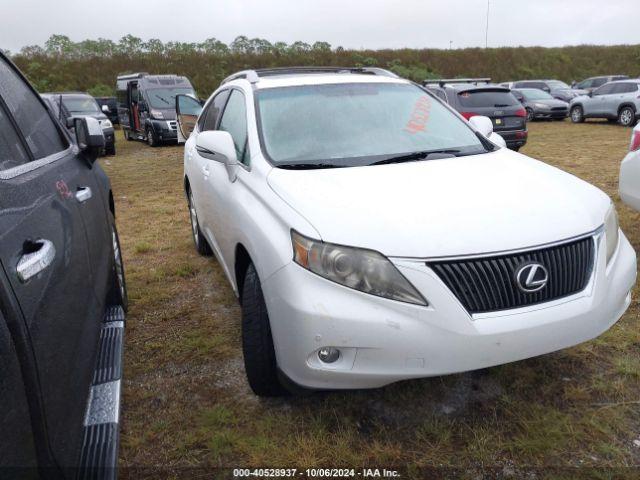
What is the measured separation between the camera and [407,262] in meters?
2.04

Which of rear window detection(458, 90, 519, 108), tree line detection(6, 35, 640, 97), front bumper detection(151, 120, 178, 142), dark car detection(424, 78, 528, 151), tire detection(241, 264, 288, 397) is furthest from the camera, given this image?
tree line detection(6, 35, 640, 97)

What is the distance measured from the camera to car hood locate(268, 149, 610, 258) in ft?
6.89

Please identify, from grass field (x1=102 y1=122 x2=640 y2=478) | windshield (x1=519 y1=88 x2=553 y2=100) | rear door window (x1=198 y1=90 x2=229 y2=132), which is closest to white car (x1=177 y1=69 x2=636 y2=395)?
grass field (x1=102 y1=122 x2=640 y2=478)

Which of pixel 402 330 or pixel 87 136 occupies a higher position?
pixel 87 136

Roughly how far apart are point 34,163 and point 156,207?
5.75 m

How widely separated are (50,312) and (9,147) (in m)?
0.84

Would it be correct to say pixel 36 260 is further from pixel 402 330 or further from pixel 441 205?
pixel 441 205

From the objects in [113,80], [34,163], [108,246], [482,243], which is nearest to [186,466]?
[108,246]

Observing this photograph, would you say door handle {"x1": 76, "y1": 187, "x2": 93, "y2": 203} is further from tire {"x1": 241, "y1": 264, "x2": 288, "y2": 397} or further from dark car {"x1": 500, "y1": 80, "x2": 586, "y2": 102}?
dark car {"x1": 500, "y1": 80, "x2": 586, "y2": 102}

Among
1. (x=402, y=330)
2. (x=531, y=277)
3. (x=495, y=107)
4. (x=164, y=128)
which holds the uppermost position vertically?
(x=531, y=277)

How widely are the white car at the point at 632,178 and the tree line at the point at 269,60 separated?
30.3 metres

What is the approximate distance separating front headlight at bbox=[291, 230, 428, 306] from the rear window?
9632 mm

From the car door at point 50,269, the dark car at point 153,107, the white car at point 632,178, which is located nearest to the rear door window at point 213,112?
the car door at point 50,269

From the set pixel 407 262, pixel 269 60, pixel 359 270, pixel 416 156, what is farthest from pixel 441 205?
pixel 269 60
